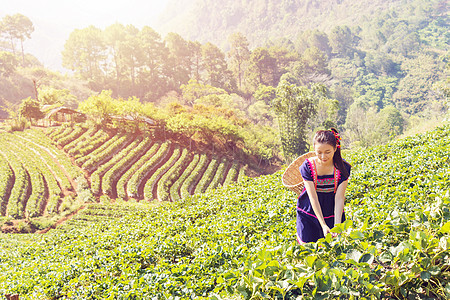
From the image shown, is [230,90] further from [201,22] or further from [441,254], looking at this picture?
[201,22]


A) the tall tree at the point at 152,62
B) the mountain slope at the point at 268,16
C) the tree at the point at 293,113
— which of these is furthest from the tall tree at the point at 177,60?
the mountain slope at the point at 268,16

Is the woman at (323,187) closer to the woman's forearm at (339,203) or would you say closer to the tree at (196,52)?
the woman's forearm at (339,203)

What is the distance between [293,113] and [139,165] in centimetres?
1309

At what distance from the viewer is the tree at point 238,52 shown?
182 feet

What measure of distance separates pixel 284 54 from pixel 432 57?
35.4 m

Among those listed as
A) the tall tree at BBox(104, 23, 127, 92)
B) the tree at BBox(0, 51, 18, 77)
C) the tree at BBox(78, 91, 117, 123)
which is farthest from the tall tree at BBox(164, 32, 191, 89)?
the tree at BBox(78, 91, 117, 123)

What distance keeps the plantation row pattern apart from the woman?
53.7 ft

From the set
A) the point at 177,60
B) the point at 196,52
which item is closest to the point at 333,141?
the point at 177,60

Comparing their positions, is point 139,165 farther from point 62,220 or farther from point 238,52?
point 238,52

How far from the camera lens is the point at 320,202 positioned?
2.51m

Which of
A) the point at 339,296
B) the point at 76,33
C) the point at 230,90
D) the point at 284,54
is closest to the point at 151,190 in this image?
the point at 339,296

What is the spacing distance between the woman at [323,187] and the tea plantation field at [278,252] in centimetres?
28

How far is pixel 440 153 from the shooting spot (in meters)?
5.43

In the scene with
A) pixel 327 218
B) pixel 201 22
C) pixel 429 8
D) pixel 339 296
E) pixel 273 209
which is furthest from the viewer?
pixel 201 22
